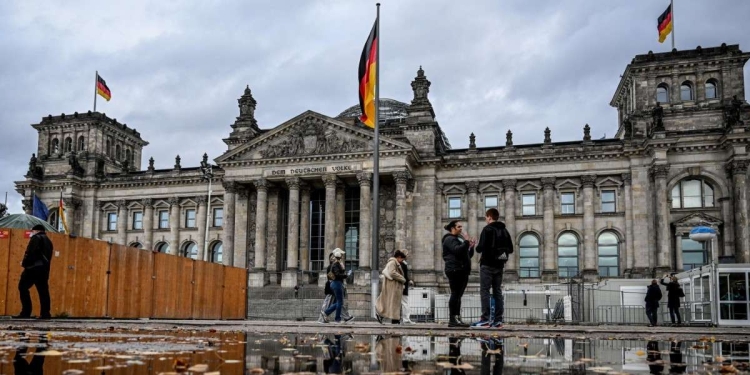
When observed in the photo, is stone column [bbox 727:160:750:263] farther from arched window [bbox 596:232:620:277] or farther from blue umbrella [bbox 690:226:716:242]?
blue umbrella [bbox 690:226:716:242]

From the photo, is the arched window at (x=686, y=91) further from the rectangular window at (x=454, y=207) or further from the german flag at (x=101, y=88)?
the german flag at (x=101, y=88)

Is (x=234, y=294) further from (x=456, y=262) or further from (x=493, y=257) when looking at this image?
(x=493, y=257)

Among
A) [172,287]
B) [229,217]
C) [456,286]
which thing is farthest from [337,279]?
[229,217]

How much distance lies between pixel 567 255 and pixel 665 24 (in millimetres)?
17475

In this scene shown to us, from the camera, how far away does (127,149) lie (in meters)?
68.2

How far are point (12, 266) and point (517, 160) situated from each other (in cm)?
3720

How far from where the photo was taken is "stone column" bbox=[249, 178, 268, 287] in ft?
165

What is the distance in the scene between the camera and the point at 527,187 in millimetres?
50781

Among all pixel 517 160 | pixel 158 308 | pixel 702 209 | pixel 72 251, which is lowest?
pixel 158 308

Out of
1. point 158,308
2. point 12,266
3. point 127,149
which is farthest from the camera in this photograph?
point 127,149

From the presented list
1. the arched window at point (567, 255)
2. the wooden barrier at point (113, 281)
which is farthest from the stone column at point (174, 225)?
the wooden barrier at point (113, 281)

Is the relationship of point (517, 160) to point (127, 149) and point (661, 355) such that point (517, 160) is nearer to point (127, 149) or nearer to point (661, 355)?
point (127, 149)

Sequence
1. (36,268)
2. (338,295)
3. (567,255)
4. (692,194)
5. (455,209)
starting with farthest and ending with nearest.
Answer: (455,209), (567,255), (692,194), (338,295), (36,268)

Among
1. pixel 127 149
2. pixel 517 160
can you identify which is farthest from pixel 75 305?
pixel 127 149
